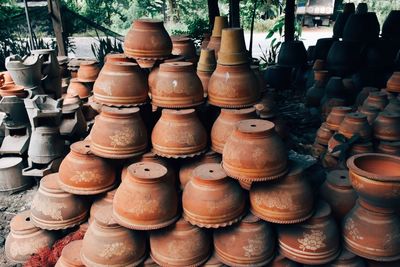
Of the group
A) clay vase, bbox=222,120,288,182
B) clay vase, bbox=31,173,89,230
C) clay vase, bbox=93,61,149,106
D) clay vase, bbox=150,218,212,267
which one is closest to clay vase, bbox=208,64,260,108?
clay vase, bbox=222,120,288,182

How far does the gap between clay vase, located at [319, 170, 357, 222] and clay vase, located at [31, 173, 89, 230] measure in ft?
6.52

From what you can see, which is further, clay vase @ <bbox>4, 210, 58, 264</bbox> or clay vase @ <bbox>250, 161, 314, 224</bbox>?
clay vase @ <bbox>4, 210, 58, 264</bbox>

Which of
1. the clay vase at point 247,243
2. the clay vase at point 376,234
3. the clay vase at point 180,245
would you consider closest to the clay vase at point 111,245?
the clay vase at point 180,245

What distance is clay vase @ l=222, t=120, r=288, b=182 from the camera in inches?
101

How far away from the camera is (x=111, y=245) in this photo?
8.84 ft

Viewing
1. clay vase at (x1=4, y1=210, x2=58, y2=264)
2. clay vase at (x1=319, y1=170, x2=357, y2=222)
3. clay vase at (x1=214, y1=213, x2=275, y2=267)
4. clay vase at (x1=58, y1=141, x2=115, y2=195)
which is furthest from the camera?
clay vase at (x1=4, y1=210, x2=58, y2=264)

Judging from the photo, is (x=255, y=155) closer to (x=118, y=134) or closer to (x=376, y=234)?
(x=376, y=234)

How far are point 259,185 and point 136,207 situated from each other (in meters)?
0.88

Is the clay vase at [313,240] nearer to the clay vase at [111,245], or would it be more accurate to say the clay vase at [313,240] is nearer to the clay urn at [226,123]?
the clay urn at [226,123]

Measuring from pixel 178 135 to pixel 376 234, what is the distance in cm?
154

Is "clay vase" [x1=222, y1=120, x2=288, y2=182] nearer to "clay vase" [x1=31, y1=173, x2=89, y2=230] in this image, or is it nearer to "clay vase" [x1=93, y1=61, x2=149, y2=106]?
"clay vase" [x1=93, y1=61, x2=149, y2=106]

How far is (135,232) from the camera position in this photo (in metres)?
2.77

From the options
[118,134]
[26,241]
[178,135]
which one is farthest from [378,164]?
[26,241]

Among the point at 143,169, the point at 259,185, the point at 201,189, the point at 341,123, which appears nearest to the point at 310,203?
the point at 259,185
